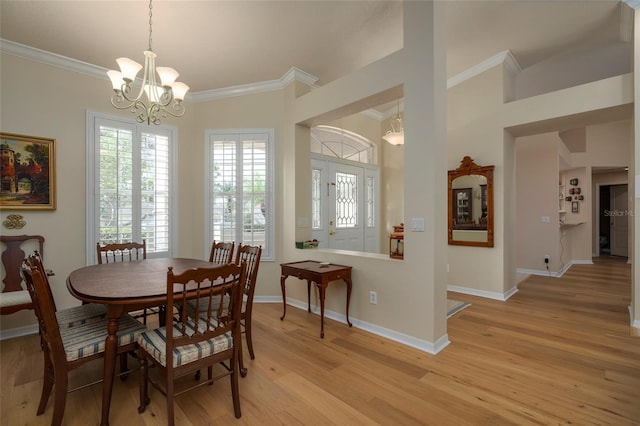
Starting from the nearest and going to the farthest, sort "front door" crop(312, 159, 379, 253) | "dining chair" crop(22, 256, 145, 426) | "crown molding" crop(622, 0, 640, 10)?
"dining chair" crop(22, 256, 145, 426) < "crown molding" crop(622, 0, 640, 10) < "front door" crop(312, 159, 379, 253)

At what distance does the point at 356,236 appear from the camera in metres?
5.72

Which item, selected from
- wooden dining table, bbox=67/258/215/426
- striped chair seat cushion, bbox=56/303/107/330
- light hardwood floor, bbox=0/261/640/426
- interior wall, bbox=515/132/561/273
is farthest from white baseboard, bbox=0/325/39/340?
interior wall, bbox=515/132/561/273

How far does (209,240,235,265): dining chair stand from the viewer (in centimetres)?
308

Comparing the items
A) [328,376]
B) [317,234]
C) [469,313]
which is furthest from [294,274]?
[469,313]

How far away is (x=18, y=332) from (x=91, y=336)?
216 centimetres

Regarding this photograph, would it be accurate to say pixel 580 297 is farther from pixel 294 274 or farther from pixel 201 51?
pixel 201 51

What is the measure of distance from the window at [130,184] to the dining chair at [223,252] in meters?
1.26

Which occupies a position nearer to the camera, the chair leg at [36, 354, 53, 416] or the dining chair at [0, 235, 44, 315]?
the chair leg at [36, 354, 53, 416]

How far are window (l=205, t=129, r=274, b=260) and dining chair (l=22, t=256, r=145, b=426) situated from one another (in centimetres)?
233

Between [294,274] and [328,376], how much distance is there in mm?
1263

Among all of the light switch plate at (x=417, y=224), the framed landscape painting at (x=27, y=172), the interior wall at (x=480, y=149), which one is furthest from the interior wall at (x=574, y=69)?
the framed landscape painting at (x=27, y=172)

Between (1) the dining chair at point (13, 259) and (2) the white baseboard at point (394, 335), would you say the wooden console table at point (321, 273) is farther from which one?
(1) the dining chair at point (13, 259)

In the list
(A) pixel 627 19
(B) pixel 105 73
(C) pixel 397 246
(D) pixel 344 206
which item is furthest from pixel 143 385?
(A) pixel 627 19

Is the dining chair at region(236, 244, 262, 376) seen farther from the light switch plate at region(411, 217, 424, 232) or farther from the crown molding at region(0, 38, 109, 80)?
the crown molding at region(0, 38, 109, 80)
